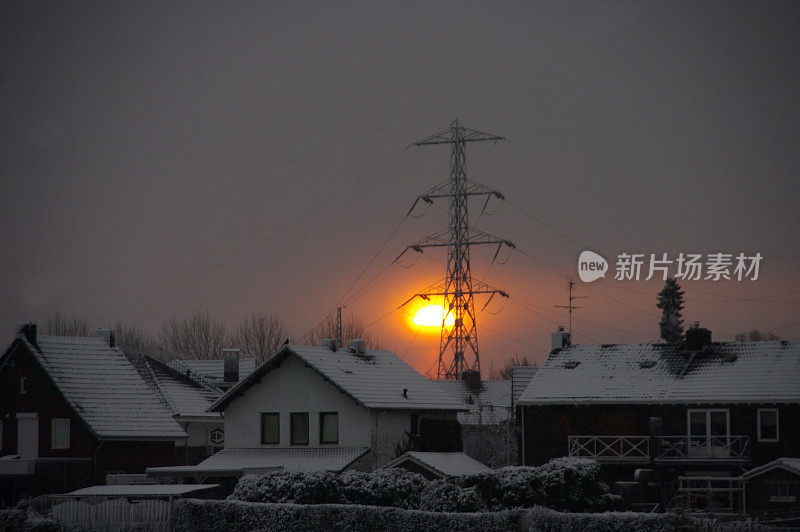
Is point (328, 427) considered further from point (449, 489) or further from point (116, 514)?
point (449, 489)

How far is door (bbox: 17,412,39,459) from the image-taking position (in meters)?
59.2

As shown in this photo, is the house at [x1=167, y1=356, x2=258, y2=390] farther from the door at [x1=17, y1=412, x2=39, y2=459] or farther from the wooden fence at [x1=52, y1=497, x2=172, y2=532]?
the wooden fence at [x1=52, y1=497, x2=172, y2=532]

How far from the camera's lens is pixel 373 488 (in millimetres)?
42969

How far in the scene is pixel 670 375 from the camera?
190 feet

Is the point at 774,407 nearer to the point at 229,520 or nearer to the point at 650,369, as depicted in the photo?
the point at 650,369

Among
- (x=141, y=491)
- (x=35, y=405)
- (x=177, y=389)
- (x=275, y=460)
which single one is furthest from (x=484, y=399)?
(x=141, y=491)

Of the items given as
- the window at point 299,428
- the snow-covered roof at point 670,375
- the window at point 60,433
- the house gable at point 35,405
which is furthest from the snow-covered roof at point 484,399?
the window at point 60,433

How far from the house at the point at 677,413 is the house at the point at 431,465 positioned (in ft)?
19.3

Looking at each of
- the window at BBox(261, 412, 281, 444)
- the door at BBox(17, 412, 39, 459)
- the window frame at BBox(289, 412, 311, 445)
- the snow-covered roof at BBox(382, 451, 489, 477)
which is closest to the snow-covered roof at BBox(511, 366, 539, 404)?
the snow-covered roof at BBox(382, 451, 489, 477)

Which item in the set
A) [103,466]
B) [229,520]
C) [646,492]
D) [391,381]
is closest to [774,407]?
[646,492]

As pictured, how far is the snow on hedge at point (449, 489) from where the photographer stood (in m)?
42.2

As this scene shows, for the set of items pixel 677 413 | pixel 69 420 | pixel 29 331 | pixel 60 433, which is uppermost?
pixel 29 331

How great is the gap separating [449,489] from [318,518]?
4820 mm

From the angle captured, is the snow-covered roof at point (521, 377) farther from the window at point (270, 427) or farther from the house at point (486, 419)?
the window at point (270, 427)
